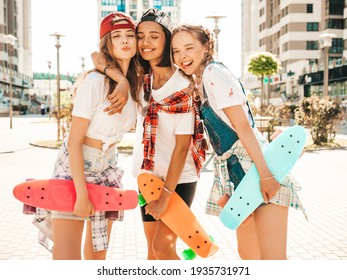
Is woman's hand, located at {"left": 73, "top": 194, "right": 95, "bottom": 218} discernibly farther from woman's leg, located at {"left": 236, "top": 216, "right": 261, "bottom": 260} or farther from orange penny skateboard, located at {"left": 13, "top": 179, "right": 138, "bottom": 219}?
woman's leg, located at {"left": 236, "top": 216, "right": 261, "bottom": 260}

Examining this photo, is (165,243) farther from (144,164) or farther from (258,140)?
(258,140)

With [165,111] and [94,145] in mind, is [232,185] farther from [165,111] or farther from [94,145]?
[94,145]

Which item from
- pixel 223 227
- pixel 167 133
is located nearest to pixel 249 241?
pixel 167 133

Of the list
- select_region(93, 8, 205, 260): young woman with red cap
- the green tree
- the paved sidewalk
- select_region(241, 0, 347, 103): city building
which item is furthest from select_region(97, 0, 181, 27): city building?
select_region(93, 8, 205, 260): young woman with red cap

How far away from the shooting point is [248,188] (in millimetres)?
2299

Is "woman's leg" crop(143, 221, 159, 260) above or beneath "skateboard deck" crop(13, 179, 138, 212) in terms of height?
beneath

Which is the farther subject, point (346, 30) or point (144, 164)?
point (346, 30)

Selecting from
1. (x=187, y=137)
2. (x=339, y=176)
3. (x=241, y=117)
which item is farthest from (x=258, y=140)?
(x=339, y=176)

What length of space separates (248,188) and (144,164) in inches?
27.1

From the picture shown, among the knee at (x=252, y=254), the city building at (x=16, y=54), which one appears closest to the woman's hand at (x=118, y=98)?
the knee at (x=252, y=254)

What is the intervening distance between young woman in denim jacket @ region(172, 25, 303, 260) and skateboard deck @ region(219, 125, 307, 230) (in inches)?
1.8

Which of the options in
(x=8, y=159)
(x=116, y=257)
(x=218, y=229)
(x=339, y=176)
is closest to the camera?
(x=116, y=257)

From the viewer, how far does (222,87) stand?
2.26 metres

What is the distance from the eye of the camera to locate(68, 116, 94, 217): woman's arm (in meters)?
2.29
